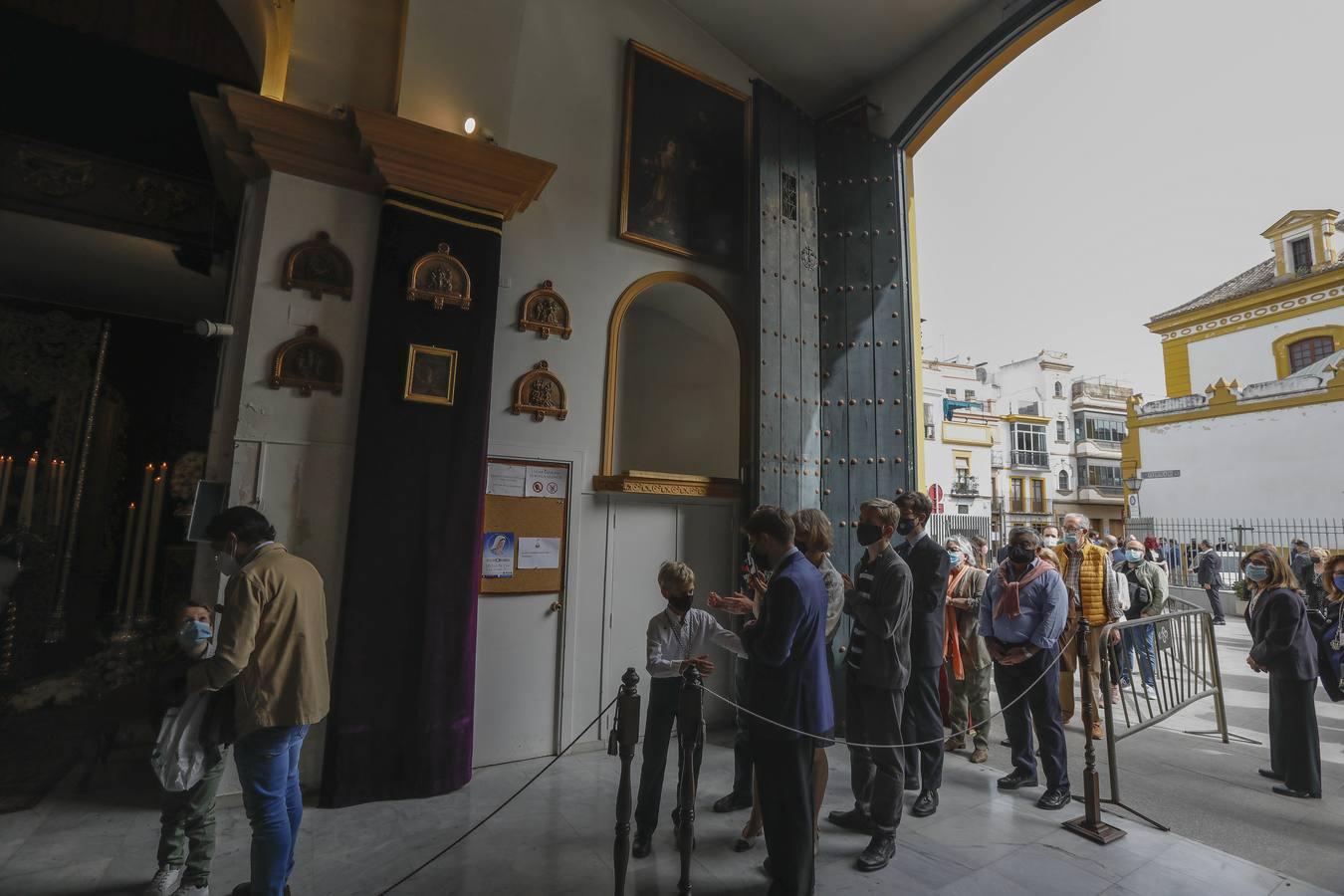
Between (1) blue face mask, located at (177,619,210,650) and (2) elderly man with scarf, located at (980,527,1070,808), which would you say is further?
(2) elderly man with scarf, located at (980,527,1070,808)

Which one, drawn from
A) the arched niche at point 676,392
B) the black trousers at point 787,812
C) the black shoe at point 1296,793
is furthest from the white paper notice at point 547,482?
the black shoe at point 1296,793

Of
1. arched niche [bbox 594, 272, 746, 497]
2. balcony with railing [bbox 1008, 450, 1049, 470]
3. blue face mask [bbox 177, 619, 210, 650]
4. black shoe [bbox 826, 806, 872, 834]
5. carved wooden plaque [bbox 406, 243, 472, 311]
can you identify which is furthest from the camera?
balcony with railing [bbox 1008, 450, 1049, 470]

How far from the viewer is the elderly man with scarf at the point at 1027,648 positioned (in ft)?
13.3

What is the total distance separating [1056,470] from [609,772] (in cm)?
3793

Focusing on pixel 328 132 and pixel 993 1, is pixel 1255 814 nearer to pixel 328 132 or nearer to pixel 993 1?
pixel 993 1

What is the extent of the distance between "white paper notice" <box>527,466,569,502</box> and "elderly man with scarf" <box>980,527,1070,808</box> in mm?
3377

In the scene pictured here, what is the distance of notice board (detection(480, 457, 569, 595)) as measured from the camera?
15.2 feet

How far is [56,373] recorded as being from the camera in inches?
228

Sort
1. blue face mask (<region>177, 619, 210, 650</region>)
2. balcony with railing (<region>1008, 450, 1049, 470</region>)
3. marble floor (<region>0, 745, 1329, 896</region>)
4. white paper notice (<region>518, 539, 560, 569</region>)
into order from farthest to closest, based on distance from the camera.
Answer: balcony with railing (<region>1008, 450, 1049, 470</region>) → white paper notice (<region>518, 539, 560, 569</region>) → marble floor (<region>0, 745, 1329, 896</region>) → blue face mask (<region>177, 619, 210, 650</region>)

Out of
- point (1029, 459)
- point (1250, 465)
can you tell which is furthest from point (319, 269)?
point (1029, 459)

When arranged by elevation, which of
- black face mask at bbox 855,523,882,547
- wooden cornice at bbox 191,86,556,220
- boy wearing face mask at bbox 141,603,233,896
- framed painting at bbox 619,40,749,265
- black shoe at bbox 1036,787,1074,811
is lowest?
black shoe at bbox 1036,787,1074,811

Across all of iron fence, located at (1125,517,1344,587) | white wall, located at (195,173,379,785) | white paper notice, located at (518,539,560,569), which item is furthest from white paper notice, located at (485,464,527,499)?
iron fence, located at (1125,517,1344,587)

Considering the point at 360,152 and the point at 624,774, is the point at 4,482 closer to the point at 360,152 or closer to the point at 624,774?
the point at 360,152

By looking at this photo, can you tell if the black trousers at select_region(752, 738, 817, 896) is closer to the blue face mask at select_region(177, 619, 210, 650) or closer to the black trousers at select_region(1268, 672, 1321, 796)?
the blue face mask at select_region(177, 619, 210, 650)
